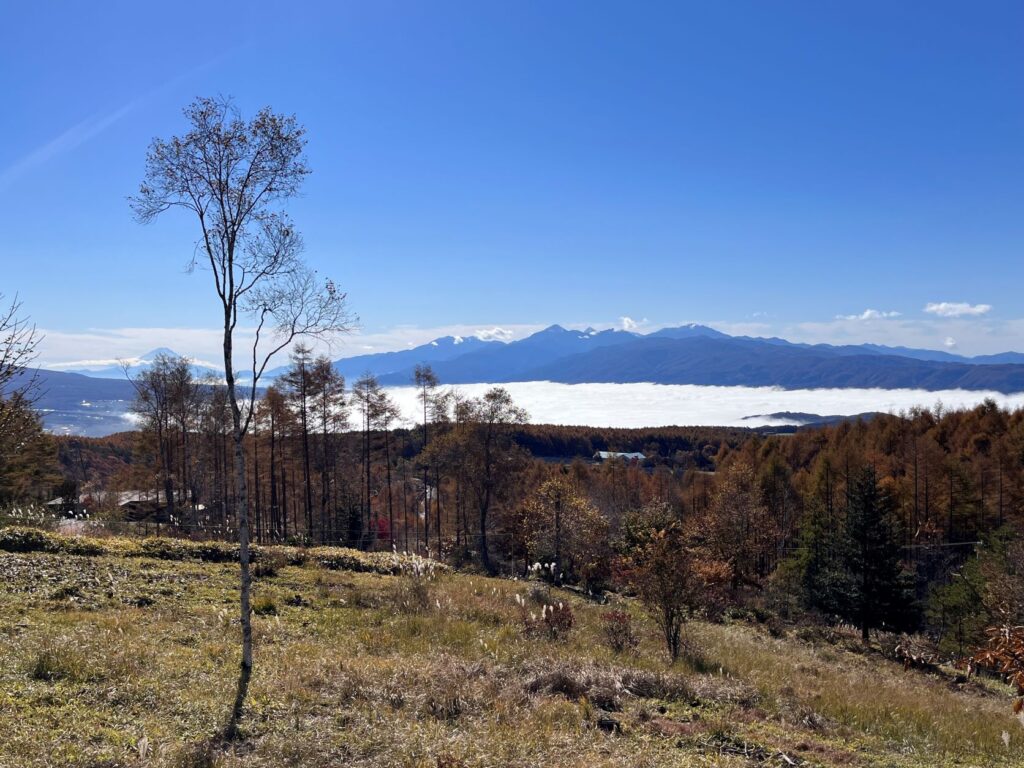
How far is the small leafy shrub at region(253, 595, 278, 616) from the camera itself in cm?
1492

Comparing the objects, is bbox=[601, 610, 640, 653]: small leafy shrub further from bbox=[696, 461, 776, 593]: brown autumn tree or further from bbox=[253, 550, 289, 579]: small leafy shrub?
bbox=[696, 461, 776, 593]: brown autumn tree

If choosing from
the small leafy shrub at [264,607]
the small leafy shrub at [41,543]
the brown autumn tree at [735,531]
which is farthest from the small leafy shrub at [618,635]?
the brown autumn tree at [735,531]

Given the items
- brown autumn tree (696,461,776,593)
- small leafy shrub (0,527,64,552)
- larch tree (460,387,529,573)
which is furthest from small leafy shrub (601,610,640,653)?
brown autumn tree (696,461,776,593)

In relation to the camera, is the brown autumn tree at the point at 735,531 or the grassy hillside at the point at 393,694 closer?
the grassy hillside at the point at 393,694

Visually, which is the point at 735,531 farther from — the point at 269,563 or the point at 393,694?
the point at 393,694

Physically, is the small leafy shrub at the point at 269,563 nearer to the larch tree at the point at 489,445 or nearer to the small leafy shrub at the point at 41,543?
the small leafy shrub at the point at 41,543

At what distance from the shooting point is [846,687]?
45.7ft

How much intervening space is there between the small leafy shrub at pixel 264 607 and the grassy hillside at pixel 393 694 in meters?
0.09

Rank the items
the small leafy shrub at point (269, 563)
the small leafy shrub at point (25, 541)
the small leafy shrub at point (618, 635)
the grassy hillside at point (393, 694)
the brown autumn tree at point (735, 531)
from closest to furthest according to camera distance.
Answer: the grassy hillside at point (393, 694), the small leafy shrub at point (618, 635), the small leafy shrub at point (25, 541), the small leafy shrub at point (269, 563), the brown autumn tree at point (735, 531)

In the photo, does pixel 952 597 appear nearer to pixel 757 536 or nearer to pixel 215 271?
pixel 757 536

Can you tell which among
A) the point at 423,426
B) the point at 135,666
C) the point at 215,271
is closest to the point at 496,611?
the point at 135,666

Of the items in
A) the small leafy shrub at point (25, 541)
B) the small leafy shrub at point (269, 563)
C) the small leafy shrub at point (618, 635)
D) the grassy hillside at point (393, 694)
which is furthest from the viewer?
the small leafy shrub at point (269, 563)

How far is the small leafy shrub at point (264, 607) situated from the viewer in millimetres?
14922

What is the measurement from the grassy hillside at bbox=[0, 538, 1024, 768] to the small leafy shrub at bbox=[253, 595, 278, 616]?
87 mm
